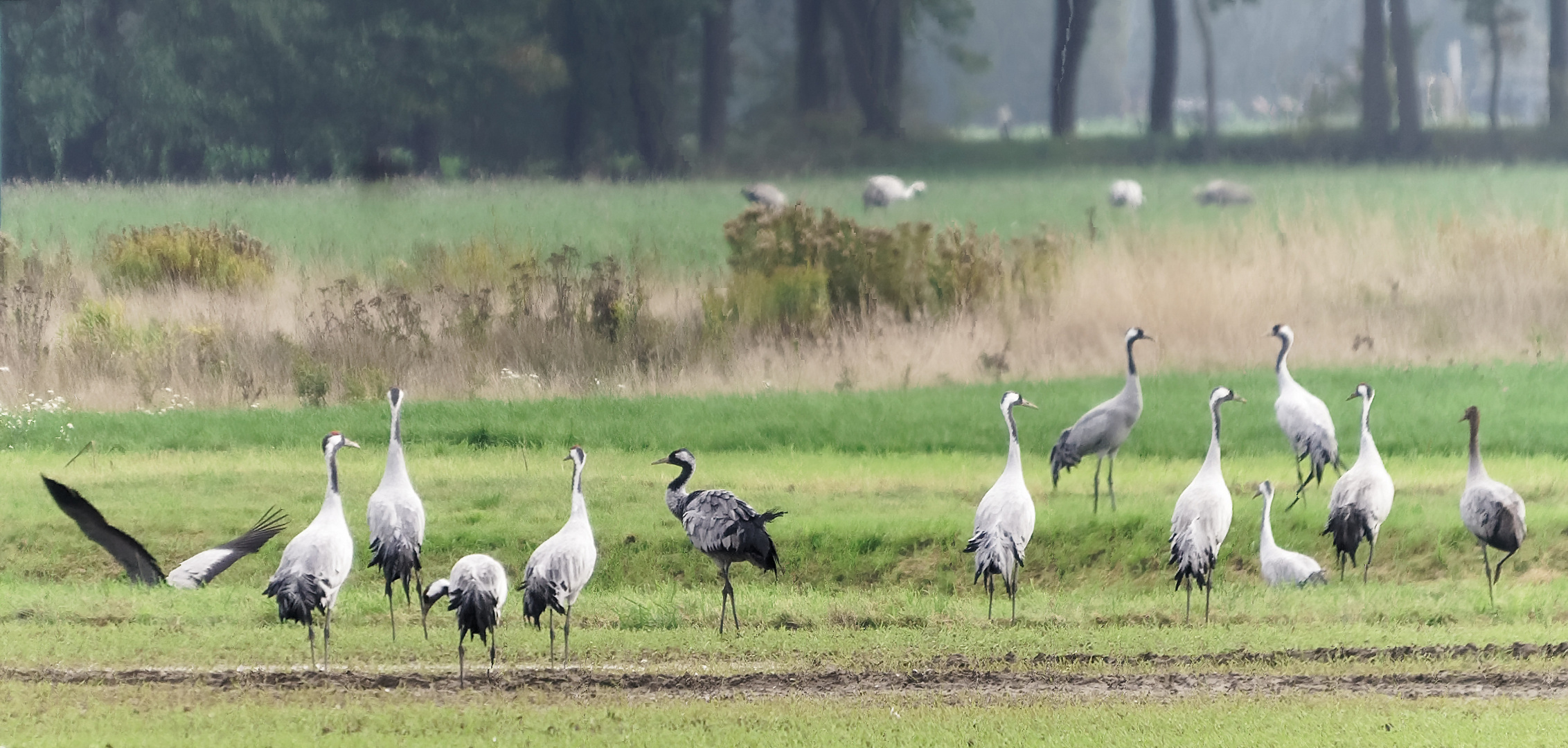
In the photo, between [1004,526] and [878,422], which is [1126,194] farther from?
[1004,526]

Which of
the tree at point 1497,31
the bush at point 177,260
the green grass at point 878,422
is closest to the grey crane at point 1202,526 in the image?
the green grass at point 878,422

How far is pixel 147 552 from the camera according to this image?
41.1 ft

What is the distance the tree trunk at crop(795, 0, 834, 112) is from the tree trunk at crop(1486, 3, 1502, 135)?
7639 millimetres

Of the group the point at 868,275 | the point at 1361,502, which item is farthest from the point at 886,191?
the point at 1361,502

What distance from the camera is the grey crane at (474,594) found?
9.38m

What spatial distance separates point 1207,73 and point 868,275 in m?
5.83

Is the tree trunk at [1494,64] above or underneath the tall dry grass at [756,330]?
above

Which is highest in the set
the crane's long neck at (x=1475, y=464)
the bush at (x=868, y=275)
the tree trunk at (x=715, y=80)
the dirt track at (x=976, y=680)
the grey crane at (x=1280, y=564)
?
the tree trunk at (x=715, y=80)

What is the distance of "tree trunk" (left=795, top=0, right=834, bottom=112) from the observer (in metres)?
22.9

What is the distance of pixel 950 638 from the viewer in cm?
1055

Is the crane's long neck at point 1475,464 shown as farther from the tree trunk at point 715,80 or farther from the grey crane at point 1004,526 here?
the tree trunk at point 715,80

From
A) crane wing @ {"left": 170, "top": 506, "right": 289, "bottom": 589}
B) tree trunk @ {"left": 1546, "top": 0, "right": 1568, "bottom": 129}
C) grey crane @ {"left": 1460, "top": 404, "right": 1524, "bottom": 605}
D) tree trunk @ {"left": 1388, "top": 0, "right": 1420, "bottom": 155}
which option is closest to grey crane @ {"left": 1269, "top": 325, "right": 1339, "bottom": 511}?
grey crane @ {"left": 1460, "top": 404, "right": 1524, "bottom": 605}

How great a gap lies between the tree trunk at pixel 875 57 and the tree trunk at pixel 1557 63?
7962 millimetres

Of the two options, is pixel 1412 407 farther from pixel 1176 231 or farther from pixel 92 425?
pixel 92 425
